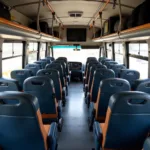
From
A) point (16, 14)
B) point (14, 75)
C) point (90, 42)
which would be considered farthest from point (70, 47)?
point (14, 75)

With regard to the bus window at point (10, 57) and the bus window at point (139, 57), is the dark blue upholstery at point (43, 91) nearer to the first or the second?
the bus window at point (10, 57)

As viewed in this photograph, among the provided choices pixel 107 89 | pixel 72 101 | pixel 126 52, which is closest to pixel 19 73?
pixel 72 101

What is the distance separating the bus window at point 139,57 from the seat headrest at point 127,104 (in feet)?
12.4

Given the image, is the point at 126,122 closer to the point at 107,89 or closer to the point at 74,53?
the point at 107,89

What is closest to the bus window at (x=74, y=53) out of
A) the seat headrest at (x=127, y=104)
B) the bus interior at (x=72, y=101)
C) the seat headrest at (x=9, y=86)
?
the bus interior at (x=72, y=101)

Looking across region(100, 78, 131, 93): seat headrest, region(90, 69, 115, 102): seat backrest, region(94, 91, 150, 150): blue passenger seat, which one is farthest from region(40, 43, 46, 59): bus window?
region(94, 91, 150, 150): blue passenger seat

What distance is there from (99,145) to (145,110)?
0.78m

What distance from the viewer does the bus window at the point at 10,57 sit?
19.8 feet

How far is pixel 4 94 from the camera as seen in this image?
2195mm

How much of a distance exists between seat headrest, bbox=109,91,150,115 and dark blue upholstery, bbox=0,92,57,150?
0.75 metres

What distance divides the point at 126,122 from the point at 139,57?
4333 mm

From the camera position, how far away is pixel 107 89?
3594 millimetres

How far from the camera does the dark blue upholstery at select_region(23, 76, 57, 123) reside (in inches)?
143

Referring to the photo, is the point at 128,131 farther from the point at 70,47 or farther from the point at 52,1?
the point at 70,47
